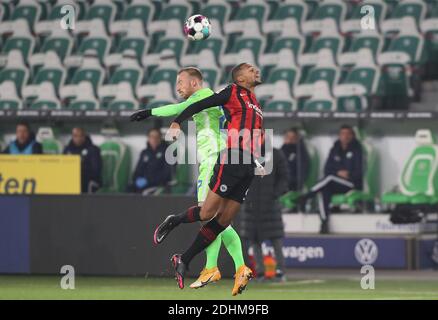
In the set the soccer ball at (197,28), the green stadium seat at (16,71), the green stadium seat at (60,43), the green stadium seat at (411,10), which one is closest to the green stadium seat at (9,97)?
the green stadium seat at (16,71)

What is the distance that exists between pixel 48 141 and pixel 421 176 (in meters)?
6.14

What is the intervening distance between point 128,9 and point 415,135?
6472 mm

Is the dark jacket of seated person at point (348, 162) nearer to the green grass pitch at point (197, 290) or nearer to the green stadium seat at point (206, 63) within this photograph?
the green stadium seat at point (206, 63)

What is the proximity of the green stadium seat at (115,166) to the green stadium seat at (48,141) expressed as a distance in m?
0.77

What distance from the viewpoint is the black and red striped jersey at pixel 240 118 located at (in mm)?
10573

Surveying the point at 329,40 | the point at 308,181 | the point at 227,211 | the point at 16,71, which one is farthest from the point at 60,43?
the point at 227,211

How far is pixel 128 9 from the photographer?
22.2 metres

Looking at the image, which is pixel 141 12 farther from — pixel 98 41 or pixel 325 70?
pixel 325 70

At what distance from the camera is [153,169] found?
1856 cm

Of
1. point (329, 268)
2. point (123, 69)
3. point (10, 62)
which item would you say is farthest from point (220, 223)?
point (10, 62)

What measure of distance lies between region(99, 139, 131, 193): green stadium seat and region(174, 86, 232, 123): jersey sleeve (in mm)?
8976

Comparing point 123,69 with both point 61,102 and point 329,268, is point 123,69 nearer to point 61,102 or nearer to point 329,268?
point 61,102

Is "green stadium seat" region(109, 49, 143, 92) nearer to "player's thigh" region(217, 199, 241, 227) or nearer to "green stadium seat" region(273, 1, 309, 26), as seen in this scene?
"green stadium seat" region(273, 1, 309, 26)

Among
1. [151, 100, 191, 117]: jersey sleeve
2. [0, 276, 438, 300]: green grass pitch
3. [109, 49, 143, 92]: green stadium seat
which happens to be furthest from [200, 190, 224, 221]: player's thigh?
[109, 49, 143, 92]: green stadium seat
